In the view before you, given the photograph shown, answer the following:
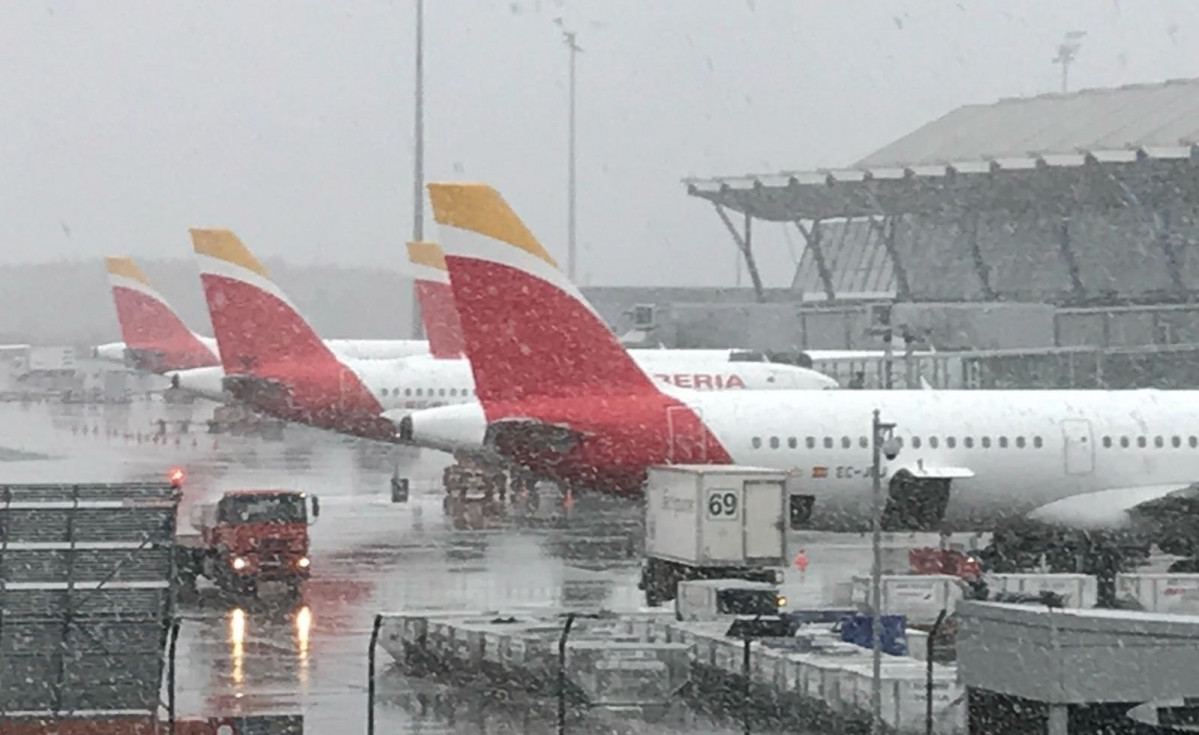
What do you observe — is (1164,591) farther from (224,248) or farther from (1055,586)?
(224,248)

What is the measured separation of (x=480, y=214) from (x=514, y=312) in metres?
1.98

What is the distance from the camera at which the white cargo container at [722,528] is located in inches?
1241

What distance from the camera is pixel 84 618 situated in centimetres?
1938

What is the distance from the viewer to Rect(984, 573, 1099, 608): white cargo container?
28812mm

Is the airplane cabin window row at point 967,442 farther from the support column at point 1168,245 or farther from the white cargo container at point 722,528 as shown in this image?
the support column at point 1168,245

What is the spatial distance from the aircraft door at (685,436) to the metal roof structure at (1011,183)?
2115 inches

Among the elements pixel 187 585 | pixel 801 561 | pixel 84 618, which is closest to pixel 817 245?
pixel 801 561

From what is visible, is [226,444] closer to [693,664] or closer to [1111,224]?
[1111,224]

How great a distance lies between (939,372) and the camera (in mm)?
69875

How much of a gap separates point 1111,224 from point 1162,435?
64.5 m

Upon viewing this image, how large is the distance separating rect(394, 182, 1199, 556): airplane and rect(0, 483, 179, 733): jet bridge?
13.8 meters

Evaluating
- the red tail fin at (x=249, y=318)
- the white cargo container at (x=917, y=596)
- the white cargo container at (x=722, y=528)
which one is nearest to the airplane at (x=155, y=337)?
the red tail fin at (x=249, y=318)

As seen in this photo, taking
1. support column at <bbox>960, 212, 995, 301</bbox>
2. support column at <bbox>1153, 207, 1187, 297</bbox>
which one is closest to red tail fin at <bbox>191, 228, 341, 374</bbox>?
support column at <bbox>1153, 207, 1187, 297</bbox>

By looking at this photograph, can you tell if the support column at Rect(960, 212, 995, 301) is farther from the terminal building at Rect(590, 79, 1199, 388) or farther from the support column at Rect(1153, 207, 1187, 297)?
the support column at Rect(1153, 207, 1187, 297)
